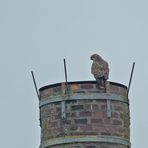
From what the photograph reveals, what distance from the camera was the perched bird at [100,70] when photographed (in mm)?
23391

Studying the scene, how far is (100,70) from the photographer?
77.5ft

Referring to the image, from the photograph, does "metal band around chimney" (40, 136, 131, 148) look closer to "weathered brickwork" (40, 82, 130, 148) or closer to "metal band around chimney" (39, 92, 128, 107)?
"weathered brickwork" (40, 82, 130, 148)

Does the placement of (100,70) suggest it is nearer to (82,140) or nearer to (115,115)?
(115,115)

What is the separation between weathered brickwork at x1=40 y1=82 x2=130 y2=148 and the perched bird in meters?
0.21

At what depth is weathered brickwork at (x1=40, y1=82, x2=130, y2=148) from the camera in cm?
2297

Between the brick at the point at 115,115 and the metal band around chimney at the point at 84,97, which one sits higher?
the metal band around chimney at the point at 84,97

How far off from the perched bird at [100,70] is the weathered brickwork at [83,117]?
0.21 metres

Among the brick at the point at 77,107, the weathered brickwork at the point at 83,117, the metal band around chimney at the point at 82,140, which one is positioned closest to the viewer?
the metal band around chimney at the point at 82,140

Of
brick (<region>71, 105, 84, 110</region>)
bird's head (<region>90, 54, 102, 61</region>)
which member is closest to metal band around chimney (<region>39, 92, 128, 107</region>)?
brick (<region>71, 105, 84, 110</region>)

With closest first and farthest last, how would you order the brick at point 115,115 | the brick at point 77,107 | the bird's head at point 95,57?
the brick at point 77,107 → the brick at point 115,115 → the bird's head at point 95,57

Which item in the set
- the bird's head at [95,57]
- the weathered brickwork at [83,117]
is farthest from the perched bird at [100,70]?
the weathered brickwork at [83,117]

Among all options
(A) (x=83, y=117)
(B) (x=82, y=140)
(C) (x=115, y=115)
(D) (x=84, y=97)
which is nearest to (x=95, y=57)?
(D) (x=84, y=97)

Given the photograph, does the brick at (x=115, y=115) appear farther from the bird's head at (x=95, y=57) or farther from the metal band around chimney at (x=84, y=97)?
the bird's head at (x=95, y=57)

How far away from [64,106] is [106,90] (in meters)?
1.36
